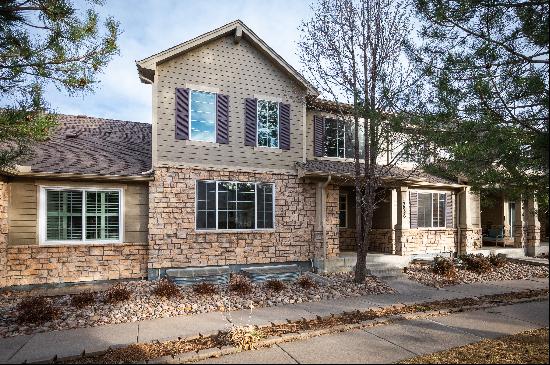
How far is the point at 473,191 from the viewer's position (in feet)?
23.0

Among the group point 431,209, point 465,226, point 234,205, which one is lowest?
point 465,226

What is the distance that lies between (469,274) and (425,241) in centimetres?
254

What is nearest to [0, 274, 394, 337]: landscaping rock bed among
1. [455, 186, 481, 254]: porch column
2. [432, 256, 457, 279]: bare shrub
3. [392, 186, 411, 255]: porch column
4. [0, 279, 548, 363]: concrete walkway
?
[0, 279, 548, 363]: concrete walkway

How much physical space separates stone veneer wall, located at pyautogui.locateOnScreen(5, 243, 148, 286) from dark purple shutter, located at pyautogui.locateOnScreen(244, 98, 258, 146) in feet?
15.5

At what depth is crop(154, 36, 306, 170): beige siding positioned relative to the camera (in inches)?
405

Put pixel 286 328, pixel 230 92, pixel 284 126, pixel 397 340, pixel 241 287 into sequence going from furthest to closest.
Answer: pixel 284 126, pixel 230 92, pixel 241 287, pixel 286 328, pixel 397 340

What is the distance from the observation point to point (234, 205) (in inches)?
428

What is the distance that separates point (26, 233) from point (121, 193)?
102 inches

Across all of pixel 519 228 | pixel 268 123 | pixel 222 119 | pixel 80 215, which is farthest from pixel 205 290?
pixel 519 228

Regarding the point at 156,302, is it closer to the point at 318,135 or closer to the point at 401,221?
the point at 318,135

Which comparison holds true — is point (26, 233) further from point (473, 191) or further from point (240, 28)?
point (473, 191)

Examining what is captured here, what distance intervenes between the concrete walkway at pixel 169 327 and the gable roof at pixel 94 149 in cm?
450

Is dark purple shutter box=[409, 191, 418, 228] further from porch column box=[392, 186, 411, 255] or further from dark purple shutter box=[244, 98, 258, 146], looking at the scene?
dark purple shutter box=[244, 98, 258, 146]

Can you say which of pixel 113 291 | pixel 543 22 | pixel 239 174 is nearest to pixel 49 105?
pixel 113 291
